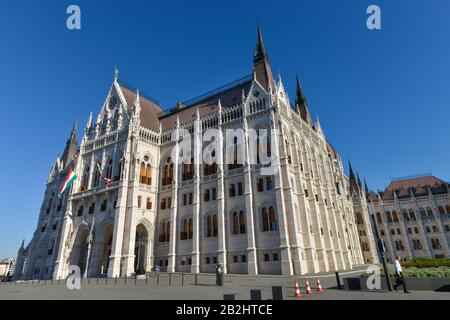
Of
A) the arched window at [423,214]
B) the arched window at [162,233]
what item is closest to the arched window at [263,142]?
the arched window at [162,233]

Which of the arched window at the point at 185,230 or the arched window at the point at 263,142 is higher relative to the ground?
the arched window at the point at 263,142

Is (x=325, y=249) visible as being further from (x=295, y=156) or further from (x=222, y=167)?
(x=222, y=167)

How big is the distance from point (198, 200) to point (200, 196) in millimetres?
837

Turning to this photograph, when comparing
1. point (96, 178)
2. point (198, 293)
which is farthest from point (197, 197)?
point (198, 293)

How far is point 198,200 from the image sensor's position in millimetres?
37812

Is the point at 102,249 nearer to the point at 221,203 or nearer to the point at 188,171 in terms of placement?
the point at 188,171

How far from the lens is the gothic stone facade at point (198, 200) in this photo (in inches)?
1273

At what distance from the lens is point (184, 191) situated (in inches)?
1597

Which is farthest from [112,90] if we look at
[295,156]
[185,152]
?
[295,156]

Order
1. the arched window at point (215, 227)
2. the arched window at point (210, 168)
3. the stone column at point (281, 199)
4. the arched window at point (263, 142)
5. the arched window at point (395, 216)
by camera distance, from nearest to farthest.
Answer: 1. the stone column at point (281, 199)
2. the arched window at point (263, 142)
3. the arched window at point (215, 227)
4. the arched window at point (210, 168)
5. the arched window at point (395, 216)

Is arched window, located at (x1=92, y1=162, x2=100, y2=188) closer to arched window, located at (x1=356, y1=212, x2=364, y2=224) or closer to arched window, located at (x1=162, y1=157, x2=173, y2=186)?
arched window, located at (x1=162, y1=157, x2=173, y2=186)

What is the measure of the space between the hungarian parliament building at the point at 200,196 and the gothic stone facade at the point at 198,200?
14 cm

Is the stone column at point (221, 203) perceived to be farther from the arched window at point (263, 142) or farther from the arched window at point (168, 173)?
the arched window at point (168, 173)

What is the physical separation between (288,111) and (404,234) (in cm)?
5467
